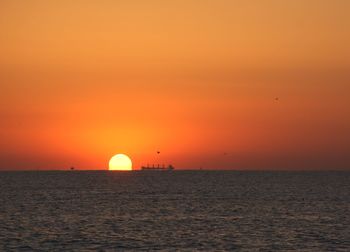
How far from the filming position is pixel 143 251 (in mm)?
73500

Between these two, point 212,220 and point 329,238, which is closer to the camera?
point 329,238

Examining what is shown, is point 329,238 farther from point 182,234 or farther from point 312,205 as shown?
point 312,205

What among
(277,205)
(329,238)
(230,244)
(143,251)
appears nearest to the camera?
(143,251)

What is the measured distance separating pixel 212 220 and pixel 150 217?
10706 millimetres

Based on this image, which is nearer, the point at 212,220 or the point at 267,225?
the point at 267,225

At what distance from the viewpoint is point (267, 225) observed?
9894cm

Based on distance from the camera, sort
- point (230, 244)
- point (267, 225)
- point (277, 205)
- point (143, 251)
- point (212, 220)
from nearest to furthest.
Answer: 1. point (143, 251)
2. point (230, 244)
3. point (267, 225)
4. point (212, 220)
5. point (277, 205)

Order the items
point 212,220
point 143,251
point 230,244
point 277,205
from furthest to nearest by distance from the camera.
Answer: point 277,205, point 212,220, point 230,244, point 143,251

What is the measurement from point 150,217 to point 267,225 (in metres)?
21.4

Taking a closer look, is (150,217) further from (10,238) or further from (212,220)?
(10,238)

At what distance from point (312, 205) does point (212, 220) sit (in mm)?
41977

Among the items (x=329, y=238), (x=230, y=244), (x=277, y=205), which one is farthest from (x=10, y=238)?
(x=277, y=205)

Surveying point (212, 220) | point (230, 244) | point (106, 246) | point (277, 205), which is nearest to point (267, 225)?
point (212, 220)

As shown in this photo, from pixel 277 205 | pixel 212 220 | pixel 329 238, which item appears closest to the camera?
pixel 329 238
